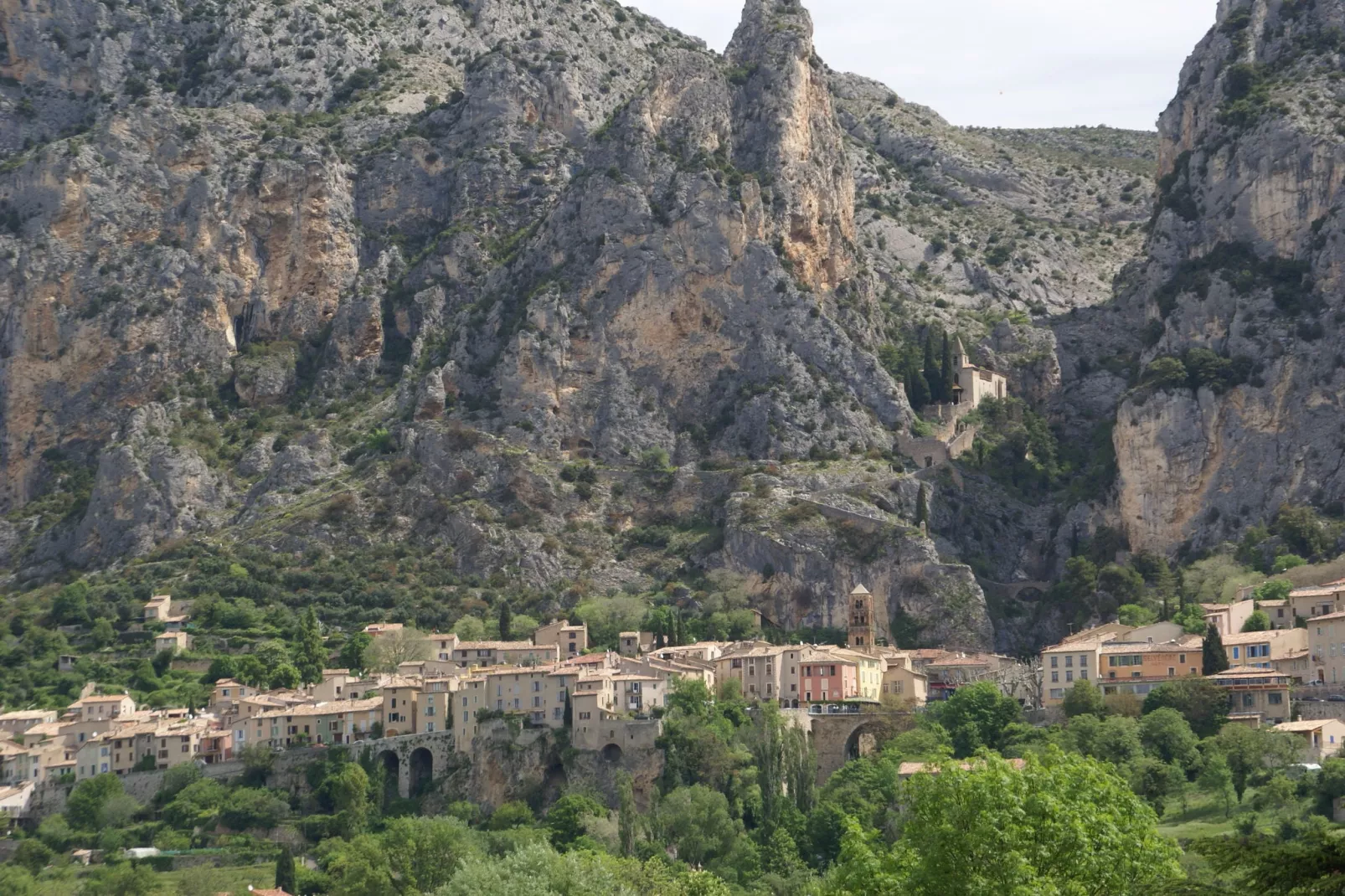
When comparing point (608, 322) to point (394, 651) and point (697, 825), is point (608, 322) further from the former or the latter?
point (697, 825)

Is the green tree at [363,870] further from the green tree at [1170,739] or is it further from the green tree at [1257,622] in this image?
the green tree at [1257,622]

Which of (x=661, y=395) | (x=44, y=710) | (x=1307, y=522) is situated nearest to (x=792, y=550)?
(x=661, y=395)

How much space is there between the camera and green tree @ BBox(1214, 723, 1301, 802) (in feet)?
297

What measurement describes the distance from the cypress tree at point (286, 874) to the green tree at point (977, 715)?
30.0 metres

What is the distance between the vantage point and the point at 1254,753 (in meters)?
91.3

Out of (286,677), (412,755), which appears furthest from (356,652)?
(412,755)

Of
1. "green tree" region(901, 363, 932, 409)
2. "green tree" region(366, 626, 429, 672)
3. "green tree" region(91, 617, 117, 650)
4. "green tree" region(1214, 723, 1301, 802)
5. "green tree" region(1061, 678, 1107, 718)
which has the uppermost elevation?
"green tree" region(901, 363, 932, 409)

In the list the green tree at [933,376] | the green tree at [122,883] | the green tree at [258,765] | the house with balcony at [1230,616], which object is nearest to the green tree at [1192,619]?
the house with balcony at [1230,616]

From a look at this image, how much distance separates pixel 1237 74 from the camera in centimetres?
14875

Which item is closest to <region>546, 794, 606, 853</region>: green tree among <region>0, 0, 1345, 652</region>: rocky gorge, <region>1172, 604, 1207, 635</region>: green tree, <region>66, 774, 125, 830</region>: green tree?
<region>66, 774, 125, 830</region>: green tree

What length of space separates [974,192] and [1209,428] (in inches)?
2166

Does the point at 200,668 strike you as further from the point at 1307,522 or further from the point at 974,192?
the point at 974,192

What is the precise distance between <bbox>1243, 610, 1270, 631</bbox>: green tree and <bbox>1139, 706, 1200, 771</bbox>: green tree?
1360 cm

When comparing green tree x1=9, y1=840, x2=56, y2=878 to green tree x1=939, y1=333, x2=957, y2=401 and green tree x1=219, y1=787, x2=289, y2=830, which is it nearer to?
green tree x1=219, y1=787, x2=289, y2=830
